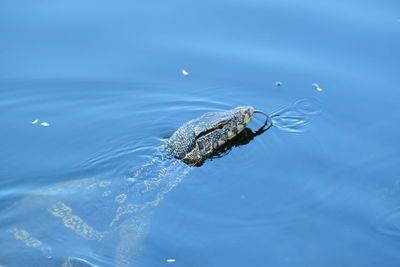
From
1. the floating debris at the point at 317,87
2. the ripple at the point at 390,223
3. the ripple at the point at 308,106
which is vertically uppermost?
the floating debris at the point at 317,87

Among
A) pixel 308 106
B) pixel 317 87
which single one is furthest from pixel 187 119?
pixel 317 87

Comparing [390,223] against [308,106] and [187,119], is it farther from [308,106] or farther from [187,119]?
[187,119]

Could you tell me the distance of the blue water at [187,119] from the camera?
782 cm

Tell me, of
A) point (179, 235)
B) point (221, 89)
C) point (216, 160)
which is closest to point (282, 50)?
point (221, 89)

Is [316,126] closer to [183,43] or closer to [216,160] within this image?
[216,160]

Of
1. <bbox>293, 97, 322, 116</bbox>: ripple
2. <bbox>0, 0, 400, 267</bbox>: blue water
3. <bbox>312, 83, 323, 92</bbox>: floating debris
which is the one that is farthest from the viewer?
<bbox>312, 83, 323, 92</bbox>: floating debris

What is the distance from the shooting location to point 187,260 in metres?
7.55

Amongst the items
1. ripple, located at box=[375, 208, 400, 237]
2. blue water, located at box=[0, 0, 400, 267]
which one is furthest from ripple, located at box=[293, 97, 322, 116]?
ripple, located at box=[375, 208, 400, 237]

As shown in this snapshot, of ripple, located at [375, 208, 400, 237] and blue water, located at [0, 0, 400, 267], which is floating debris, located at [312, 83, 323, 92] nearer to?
blue water, located at [0, 0, 400, 267]

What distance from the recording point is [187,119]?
1008 centimetres

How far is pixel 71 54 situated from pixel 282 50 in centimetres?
387

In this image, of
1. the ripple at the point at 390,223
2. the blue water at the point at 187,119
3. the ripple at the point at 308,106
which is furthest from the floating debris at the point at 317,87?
the ripple at the point at 390,223

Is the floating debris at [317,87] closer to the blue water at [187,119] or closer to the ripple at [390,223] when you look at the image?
the blue water at [187,119]

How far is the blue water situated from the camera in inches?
308
